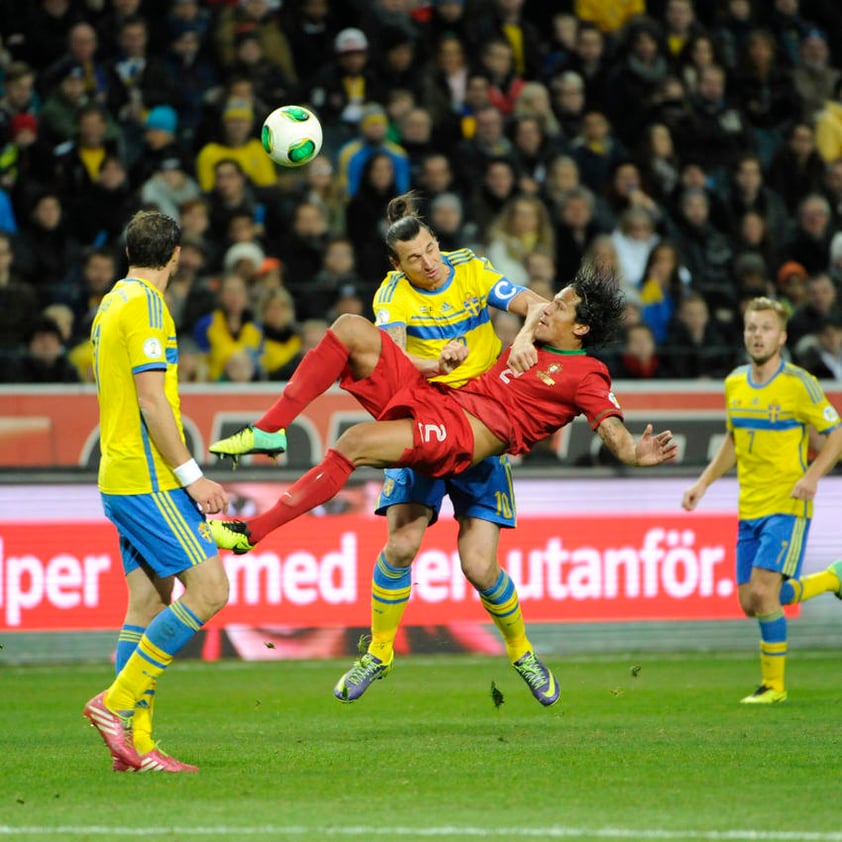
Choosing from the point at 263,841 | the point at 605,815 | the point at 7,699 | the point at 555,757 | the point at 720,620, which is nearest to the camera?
the point at 263,841

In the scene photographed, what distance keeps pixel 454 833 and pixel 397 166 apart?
33.8 feet

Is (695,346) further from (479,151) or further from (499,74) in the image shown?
(499,74)

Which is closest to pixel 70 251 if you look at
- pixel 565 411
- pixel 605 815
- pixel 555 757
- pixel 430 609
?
pixel 430 609

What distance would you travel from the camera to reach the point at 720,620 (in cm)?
1228

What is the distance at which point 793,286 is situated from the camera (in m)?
15.3

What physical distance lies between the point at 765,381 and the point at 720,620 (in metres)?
3.06

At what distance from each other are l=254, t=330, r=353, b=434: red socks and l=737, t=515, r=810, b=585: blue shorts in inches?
136

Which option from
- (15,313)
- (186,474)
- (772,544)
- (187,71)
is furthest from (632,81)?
(186,474)

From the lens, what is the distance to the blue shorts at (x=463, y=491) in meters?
8.01

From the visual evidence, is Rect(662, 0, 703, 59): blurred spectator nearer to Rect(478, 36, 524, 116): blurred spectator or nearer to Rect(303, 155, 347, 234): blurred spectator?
Rect(478, 36, 524, 116): blurred spectator

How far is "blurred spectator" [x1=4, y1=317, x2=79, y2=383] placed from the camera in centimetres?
1289

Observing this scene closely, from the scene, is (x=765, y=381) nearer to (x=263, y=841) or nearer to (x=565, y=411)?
(x=565, y=411)

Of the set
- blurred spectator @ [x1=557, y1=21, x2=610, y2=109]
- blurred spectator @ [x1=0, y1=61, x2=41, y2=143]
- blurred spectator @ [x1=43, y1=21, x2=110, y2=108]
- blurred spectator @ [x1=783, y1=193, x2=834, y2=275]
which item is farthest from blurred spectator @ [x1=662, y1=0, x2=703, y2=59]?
blurred spectator @ [x1=0, y1=61, x2=41, y2=143]

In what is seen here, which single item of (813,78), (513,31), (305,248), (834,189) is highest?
(513,31)
